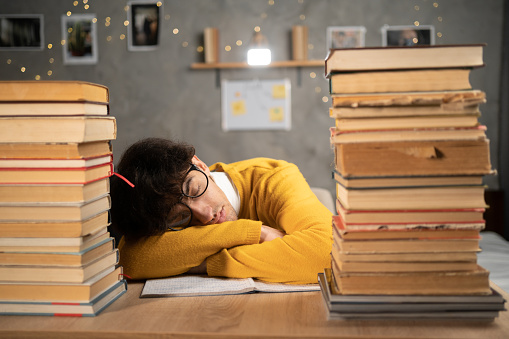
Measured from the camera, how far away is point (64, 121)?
31.6 inches

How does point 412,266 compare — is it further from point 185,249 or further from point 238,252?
point 185,249

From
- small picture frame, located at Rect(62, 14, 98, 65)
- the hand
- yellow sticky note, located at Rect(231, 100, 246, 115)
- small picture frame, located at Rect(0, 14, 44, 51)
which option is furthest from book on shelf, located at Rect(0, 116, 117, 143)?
small picture frame, located at Rect(0, 14, 44, 51)

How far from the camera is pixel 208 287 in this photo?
994mm

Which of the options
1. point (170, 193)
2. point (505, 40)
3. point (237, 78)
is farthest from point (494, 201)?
point (170, 193)

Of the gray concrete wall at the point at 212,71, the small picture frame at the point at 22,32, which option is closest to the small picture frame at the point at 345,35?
the gray concrete wall at the point at 212,71

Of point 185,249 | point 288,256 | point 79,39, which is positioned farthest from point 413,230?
point 79,39

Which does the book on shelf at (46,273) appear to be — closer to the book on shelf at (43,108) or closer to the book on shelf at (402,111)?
the book on shelf at (43,108)

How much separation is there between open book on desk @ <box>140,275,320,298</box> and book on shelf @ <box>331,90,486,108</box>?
422mm

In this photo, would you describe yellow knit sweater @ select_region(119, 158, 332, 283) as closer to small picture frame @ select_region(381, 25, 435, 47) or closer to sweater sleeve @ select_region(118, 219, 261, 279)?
sweater sleeve @ select_region(118, 219, 261, 279)

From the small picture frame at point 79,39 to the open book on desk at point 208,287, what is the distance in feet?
11.2

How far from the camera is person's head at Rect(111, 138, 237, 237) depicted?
1.22 metres

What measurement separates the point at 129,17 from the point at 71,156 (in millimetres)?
3506

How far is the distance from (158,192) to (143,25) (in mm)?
3108

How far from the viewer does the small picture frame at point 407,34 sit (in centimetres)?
386
